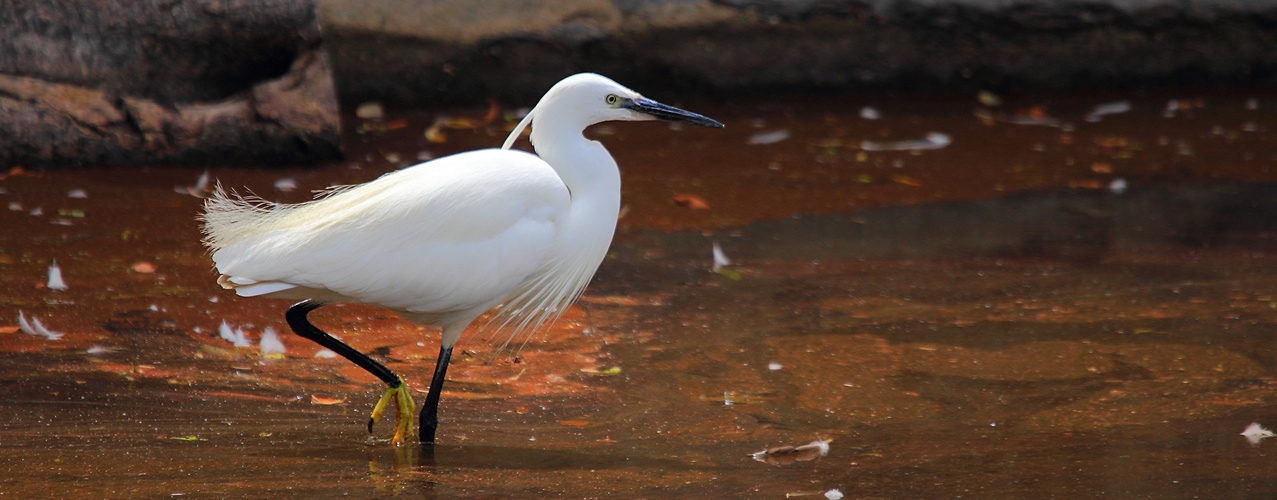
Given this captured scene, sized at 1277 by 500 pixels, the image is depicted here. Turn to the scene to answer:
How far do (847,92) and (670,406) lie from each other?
211 inches

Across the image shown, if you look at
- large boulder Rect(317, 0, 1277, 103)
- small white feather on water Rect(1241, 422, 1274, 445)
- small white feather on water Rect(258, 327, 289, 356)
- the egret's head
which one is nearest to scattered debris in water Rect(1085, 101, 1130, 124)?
large boulder Rect(317, 0, 1277, 103)

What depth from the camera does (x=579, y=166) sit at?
10.9 feet

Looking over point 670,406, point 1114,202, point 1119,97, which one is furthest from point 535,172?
point 1119,97

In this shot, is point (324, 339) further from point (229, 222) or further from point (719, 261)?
point (719, 261)

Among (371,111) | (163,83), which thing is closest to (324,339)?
(163,83)

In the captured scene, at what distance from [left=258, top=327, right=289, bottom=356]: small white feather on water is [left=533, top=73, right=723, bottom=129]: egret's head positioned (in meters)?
Result: 1.28

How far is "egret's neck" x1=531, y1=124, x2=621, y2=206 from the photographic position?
3.32 m

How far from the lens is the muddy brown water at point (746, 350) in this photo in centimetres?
305

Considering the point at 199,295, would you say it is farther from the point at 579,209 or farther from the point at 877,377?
the point at 877,377

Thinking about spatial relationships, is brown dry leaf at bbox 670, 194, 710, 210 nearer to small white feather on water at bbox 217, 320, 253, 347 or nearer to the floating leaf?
small white feather on water at bbox 217, 320, 253, 347

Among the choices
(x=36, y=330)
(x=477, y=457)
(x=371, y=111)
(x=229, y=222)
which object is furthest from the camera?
(x=371, y=111)

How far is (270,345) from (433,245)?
1.02 metres

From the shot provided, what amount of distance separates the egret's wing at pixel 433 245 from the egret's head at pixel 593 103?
0.60 ft

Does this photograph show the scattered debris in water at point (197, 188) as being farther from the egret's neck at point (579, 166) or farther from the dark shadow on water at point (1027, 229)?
the egret's neck at point (579, 166)
